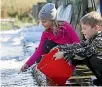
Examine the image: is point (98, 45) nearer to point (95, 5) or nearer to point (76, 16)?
point (95, 5)

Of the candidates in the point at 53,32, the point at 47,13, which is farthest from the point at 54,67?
the point at 47,13

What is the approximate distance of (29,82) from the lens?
655cm

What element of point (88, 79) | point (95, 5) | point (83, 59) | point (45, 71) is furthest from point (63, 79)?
point (95, 5)

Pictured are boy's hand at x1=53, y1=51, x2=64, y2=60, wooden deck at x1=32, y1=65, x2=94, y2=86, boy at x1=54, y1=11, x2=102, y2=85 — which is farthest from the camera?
wooden deck at x1=32, y1=65, x2=94, y2=86

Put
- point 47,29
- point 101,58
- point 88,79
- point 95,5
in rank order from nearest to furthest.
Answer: point 101,58 → point 47,29 → point 88,79 → point 95,5

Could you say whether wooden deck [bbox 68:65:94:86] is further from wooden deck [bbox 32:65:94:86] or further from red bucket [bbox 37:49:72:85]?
red bucket [bbox 37:49:72:85]

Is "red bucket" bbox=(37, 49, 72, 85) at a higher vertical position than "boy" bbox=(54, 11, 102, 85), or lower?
lower

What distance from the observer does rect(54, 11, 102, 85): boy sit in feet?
13.9

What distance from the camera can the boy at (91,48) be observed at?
4238mm

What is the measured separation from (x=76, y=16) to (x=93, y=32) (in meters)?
6.69

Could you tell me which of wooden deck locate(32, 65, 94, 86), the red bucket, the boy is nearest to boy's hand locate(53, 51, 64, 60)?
the boy

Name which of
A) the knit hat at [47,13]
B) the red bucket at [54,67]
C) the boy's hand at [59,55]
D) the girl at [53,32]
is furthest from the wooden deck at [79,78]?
the boy's hand at [59,55]

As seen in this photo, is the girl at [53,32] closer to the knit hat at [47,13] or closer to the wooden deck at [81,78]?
the knit hat at [47,13]

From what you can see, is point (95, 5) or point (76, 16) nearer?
point (95, 5)
